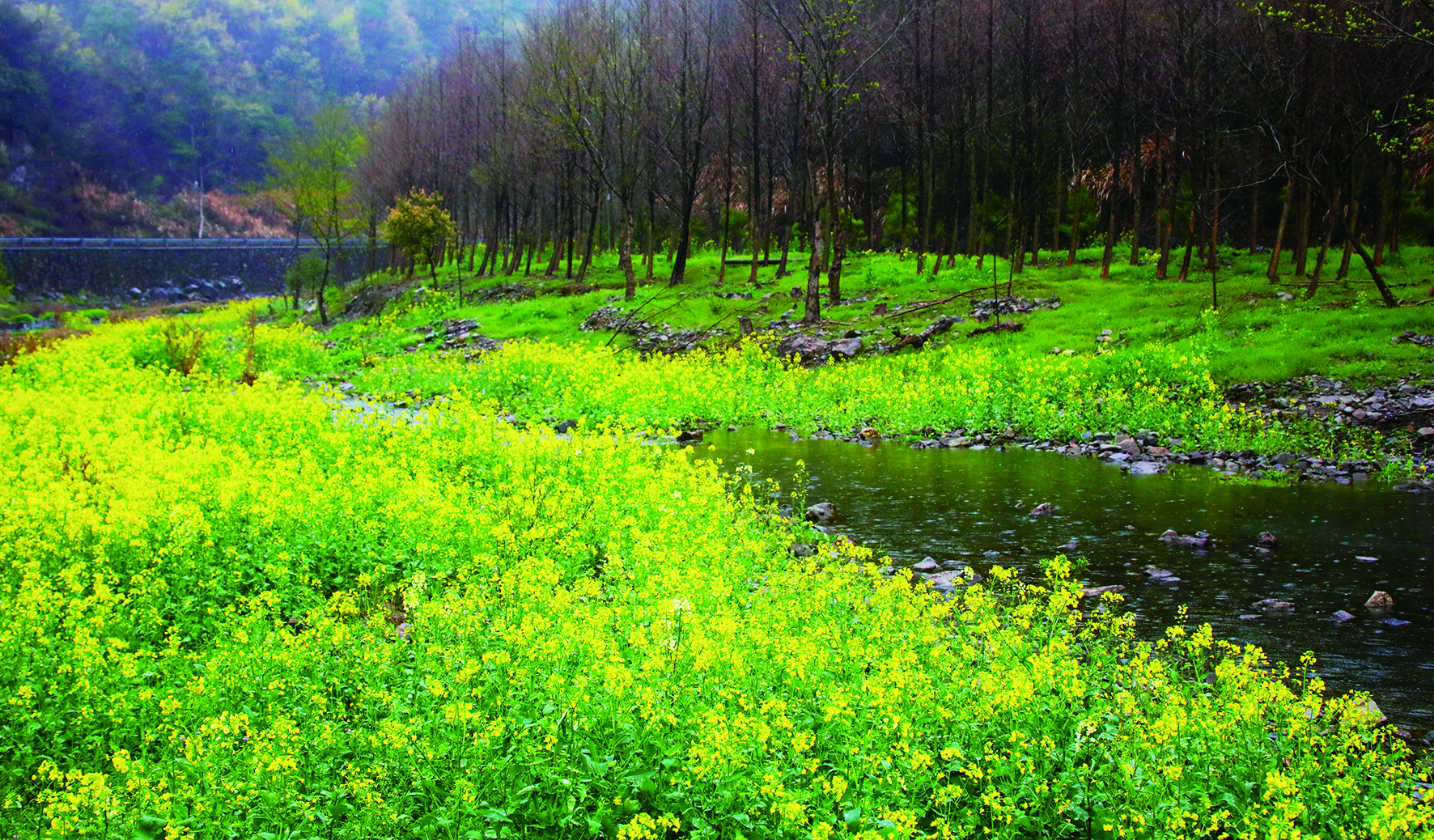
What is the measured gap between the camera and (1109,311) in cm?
2692

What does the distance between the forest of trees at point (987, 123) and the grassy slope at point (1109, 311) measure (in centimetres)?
146

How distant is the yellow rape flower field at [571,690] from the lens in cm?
471

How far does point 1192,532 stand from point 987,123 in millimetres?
29797

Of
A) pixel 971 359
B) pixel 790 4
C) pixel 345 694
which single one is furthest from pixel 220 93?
pixel 345 694

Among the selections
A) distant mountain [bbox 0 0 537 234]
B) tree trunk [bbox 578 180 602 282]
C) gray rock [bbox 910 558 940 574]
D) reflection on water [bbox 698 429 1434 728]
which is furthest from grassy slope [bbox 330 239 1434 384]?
distant mountain [bbox 0 0 537 234]

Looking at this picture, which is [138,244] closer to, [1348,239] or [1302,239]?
[1302,239]

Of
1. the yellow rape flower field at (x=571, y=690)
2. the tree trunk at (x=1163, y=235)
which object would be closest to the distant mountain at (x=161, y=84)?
the tree trunk at (x=1163, y=235)

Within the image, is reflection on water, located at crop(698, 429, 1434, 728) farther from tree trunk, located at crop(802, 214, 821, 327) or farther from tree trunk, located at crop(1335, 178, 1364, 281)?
tree trunk, located at crop(1335, 178, 1364, 281)

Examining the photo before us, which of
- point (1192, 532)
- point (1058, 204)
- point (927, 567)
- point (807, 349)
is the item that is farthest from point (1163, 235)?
point (927, 567)

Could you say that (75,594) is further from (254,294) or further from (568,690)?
(254,294)

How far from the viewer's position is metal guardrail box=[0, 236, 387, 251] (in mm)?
77938

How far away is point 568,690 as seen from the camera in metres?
5.27

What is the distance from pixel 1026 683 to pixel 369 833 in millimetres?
3963

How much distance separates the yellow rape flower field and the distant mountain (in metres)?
80.8
